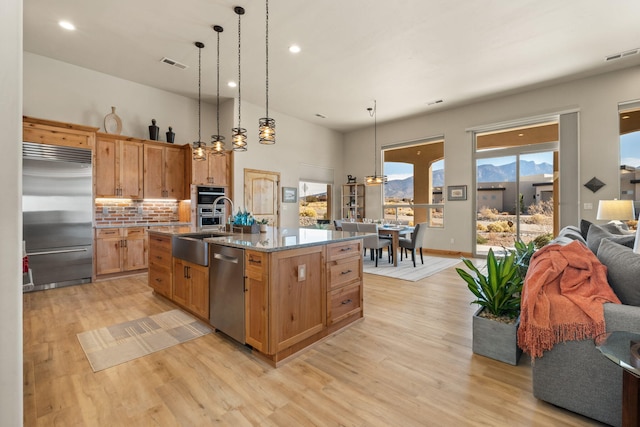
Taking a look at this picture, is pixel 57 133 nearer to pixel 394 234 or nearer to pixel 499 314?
pixel 394 234

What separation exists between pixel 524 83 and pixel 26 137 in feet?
27.5

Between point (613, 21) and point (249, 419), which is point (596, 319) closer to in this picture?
point (249, 419)

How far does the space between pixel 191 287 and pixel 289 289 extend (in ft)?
4.48

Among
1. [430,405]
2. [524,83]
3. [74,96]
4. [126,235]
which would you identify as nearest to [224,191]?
[126,235]

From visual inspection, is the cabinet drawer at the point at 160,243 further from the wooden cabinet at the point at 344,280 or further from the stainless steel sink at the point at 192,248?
the wooden cabinet at the point at 344,280

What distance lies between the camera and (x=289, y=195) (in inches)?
304

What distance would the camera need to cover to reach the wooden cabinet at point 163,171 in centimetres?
539

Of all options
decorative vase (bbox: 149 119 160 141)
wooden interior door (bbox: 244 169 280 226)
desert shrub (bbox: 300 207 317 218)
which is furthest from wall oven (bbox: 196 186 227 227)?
desert shrub (bbox: 300 207 317 218)

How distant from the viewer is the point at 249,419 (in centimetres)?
164

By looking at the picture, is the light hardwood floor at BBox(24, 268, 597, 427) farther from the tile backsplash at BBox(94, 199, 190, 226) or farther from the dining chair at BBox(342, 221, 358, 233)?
the dining chair at BBox(342, 221, 358, 233)

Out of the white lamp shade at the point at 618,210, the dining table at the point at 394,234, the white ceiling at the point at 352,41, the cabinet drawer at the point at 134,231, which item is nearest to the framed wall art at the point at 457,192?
the dining table at the point at 394,234

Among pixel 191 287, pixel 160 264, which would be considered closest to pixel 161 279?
pixel 160 264

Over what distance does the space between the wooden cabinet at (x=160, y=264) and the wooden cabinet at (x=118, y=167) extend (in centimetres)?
184

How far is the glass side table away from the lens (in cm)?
105
